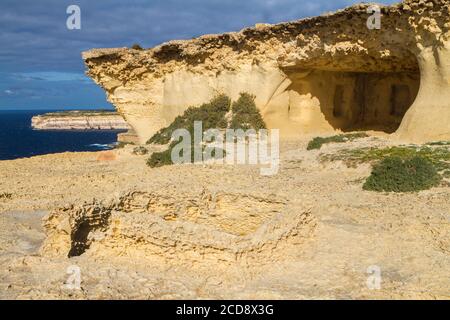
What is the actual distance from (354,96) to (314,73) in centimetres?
297

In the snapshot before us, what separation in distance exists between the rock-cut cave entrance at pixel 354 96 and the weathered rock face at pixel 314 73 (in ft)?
0.15

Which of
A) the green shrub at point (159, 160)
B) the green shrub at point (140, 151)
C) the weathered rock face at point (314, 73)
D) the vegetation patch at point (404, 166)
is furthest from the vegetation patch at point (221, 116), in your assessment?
the vegetation patch at point (404, 166)

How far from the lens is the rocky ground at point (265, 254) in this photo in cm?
589

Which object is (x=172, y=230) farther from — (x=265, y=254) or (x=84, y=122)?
(x=84, y=122)

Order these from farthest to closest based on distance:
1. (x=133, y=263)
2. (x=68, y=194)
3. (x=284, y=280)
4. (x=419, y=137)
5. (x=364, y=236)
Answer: (x=419, y=137)
(x=68, y=194)
(x=364, y=236)
(x=133, y=263)
(x=284, y=280)

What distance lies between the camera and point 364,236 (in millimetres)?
8156

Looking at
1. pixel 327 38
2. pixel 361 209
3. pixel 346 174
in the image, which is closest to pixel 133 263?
pixel 361 209

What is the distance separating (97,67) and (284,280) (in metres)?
22.3

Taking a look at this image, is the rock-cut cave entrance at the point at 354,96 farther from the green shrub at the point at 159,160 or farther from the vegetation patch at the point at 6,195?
the vegetation patch at the point at 6,195

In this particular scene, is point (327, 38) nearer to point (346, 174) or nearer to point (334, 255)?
point (346, 174)

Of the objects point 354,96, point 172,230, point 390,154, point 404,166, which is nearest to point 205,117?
point 354,96

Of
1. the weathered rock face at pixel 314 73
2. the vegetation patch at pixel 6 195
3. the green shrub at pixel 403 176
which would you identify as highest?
the weathered rock face at pixel 314 73

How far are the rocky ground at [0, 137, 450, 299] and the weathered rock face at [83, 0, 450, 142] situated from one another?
24.4 ft

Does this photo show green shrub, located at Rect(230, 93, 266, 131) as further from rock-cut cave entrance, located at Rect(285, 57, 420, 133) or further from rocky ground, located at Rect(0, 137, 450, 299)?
rocky ground, located at Rect(0, 137, 450, 299)
